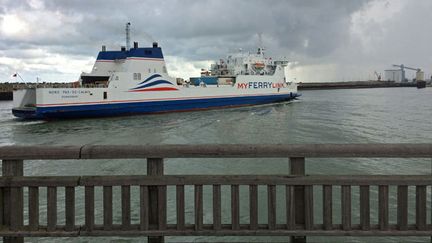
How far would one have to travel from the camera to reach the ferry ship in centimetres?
3150

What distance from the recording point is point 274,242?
5695 mm

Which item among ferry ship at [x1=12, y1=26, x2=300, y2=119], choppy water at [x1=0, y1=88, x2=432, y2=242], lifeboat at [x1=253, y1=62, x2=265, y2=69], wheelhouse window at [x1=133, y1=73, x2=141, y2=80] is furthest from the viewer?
lifeboat at [x1=253, y1=62, x2=265, y2=69]

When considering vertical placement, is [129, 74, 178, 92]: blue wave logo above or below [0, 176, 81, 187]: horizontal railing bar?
above

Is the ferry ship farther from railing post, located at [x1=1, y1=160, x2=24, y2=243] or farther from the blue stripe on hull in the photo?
railing post, located at [x1=1, y1=160, x2=24, y2=243]

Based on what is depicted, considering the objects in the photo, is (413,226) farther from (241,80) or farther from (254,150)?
(241,80)

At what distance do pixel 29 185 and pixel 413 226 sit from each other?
3399 millimetres

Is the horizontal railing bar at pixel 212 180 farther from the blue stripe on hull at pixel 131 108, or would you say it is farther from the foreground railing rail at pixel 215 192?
the blue stripe on hull at pixel 131 108

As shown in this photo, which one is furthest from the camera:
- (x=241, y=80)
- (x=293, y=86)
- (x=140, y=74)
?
(x=293, y=86)

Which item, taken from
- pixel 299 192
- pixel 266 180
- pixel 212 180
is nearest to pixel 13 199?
pixel 212 180

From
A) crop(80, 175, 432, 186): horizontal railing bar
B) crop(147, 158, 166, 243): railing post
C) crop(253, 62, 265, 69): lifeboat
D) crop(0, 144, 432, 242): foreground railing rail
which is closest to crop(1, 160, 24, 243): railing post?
crop(0, 144, 432, 242): foreground railing rail

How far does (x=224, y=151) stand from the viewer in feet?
10.7

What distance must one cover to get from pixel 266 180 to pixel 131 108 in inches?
1290

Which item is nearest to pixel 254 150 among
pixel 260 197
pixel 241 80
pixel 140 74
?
pixel 260 197

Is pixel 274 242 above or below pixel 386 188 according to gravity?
below
